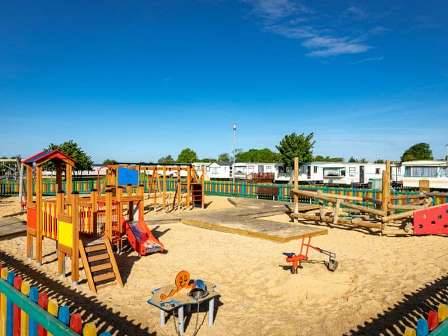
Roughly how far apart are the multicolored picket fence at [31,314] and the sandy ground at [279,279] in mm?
2296

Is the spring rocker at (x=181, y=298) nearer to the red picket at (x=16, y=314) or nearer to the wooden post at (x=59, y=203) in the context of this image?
the red picket at (x=16, y=314)

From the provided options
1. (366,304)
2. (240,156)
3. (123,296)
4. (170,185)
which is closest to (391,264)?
(366,304)

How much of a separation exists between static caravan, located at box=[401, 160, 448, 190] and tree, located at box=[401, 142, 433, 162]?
6763 cm

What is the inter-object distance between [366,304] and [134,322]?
13.2 ft

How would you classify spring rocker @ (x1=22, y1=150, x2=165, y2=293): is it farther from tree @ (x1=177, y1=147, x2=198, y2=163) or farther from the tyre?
tree @ (x1=177, y1=147, x2=198, y2=163)

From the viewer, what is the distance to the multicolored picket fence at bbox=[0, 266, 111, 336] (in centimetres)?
270

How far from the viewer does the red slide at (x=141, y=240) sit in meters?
9.65

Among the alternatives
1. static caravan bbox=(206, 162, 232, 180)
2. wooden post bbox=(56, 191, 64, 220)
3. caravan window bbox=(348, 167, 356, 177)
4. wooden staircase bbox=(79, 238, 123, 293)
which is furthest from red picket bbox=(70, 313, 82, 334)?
static caravan bbox=(206, 162, 232, 180)

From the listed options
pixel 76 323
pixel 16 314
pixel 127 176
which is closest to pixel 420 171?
pixel 127 176

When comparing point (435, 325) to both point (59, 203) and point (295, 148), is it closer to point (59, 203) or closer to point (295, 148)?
point (59, 203)

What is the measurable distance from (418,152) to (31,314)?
376 ft

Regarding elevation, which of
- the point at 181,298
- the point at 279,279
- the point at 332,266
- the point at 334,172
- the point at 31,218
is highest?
the point at 334,172

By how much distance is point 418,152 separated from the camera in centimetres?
10225

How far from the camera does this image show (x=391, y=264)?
920 centimetres
